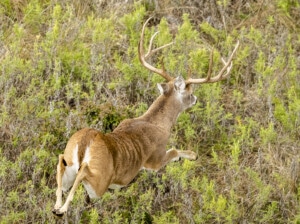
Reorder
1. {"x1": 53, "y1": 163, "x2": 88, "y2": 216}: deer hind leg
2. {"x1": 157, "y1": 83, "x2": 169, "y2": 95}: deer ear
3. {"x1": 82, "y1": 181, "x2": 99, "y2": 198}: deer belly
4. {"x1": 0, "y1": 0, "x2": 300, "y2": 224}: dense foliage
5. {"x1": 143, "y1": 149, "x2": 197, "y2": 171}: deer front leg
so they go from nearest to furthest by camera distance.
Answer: {"x1": 53, "y1": 163, "x2": 88, "y2": 216}: deer hind leg
{"x1": 82, "y1": 181, "x2": 99, "y2": 198}: deer belly
{"x1": 143, "y1": 149, "x2": 197, "y2": 171}: deer front leg
{"x1": 0, "y1": 0, "x2": 300, "y2": 224}: dense foliage
{"x1": 157, "y1": 83, "x2": 169, "y2": 95}: deer ear

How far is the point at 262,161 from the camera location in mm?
11484

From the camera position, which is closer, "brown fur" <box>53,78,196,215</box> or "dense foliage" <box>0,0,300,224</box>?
"brown fur" <box>53,78,196,215</box>

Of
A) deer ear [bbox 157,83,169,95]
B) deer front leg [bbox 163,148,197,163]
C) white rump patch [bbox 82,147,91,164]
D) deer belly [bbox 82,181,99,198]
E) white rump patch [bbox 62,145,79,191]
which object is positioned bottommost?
deer front leg [bbox 163,148,197,163]

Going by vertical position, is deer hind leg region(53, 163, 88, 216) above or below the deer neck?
below

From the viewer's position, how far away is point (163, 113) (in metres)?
10.7

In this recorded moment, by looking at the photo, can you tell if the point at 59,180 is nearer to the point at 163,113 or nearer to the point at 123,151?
the point at 123,151

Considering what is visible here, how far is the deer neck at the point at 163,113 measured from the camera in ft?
34.5

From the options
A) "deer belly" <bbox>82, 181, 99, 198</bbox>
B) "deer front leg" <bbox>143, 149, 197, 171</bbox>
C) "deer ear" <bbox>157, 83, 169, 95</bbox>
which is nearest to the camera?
"deer belly" <bbox>82, 181, 99, 198</bbox>

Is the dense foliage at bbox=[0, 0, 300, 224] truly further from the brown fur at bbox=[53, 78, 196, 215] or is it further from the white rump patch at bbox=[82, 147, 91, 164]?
the white rump patch at bbox=[82, 147, 91, 164]

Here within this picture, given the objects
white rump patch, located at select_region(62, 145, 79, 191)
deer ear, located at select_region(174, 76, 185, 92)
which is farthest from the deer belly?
deer ear, located at select_region(174, 76, 185, 92)

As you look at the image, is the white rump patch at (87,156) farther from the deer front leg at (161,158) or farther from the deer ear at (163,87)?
the deer ear at (163,87)

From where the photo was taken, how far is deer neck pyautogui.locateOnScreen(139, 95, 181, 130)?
10.5 metres

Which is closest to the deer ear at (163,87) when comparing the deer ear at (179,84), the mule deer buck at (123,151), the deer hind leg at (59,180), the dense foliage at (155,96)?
the mule deer buck at (123,151)

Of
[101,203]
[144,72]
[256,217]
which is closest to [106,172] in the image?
[101,203]
